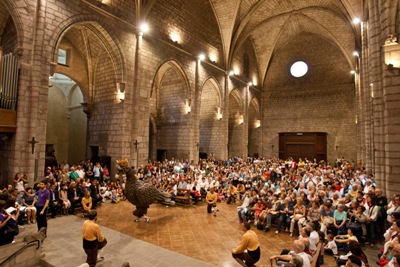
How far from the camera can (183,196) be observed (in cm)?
968

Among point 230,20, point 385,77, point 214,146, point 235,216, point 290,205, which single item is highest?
point 230,20

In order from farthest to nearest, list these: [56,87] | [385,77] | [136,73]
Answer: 1. [56,87]
2. [136,73]
3. [385,77]

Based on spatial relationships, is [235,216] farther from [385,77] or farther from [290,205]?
[385,77]

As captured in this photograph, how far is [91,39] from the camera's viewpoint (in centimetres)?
1345

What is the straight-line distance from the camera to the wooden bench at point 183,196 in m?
9.55

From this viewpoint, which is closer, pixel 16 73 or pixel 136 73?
pixel 16 73

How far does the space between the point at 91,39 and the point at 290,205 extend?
13056mm

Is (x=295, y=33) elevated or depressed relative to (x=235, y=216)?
elevated

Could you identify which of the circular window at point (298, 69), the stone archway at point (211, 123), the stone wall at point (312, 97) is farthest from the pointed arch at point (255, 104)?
the stone archway at point (211, 123)

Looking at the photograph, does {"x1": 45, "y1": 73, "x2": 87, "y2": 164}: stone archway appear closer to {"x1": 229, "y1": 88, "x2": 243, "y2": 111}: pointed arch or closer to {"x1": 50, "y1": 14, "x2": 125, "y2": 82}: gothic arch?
{"x1": 50, "y1": 14, "x2": 125, "y2": 82}: gothic arch

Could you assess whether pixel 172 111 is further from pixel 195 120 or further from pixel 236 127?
pixel 236 127

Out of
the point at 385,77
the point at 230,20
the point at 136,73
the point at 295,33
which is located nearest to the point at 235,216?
the point at 385,77

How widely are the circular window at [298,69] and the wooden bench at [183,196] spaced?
21.1 metres

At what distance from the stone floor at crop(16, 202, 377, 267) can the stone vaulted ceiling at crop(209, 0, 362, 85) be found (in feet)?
50.0
